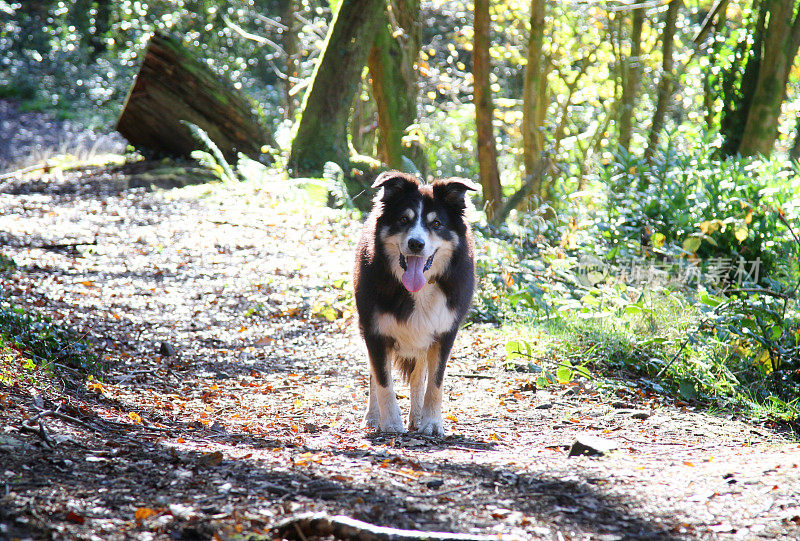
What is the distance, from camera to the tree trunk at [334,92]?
13.2m

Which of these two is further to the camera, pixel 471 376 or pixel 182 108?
pixel 182 108

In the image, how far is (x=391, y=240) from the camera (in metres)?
4.73

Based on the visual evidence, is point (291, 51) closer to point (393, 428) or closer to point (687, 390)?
point (687, 390)

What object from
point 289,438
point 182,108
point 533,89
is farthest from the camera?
point 533,89

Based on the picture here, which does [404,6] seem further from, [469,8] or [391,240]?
[391,240]

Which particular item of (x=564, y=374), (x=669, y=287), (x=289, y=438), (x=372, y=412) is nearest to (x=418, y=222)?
(x=372, y=412)

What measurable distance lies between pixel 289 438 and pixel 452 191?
1.85 meters

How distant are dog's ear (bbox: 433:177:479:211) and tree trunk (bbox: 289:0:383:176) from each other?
891cm

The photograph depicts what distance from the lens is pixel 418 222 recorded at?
15.2 feet

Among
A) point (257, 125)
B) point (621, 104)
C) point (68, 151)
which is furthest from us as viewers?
point (68, 151)

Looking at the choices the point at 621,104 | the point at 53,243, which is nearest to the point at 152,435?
the point at 53,243

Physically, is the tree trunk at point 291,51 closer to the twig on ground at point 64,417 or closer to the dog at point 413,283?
the dog at point 413,283

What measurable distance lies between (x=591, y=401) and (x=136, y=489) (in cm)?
367

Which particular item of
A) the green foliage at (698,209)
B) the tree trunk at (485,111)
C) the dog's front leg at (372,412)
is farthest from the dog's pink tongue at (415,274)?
the tree trunk at (485,111)
